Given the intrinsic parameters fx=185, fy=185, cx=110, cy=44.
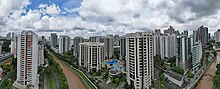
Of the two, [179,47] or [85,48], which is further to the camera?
[85,48]

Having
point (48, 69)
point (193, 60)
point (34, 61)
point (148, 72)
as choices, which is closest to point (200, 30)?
point (193, 60)

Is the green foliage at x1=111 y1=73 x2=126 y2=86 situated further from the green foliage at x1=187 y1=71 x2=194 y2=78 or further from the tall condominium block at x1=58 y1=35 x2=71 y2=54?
the tall condominium block at x1=58 y1=35 x2=71 y2=54

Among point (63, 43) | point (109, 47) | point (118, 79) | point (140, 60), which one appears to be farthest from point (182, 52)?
point (63, 43)

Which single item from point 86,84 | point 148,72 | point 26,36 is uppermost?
point 26,36

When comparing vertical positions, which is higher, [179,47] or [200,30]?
[200,30]

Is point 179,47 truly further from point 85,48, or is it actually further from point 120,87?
point 85,48

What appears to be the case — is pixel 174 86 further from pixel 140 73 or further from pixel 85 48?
pixel 85 48

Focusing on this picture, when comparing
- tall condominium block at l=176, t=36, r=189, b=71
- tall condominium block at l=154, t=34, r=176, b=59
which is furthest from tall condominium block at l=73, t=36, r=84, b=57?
tall condominium block at l=176, t=36, r=189, b=71

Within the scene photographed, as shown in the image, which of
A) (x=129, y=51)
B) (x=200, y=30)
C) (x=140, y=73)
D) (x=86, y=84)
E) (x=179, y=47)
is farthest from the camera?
(x=200, y=30)

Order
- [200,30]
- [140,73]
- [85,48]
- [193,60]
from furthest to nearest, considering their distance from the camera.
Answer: [200,30]
[85,48]
[193,60]
[140,73]
